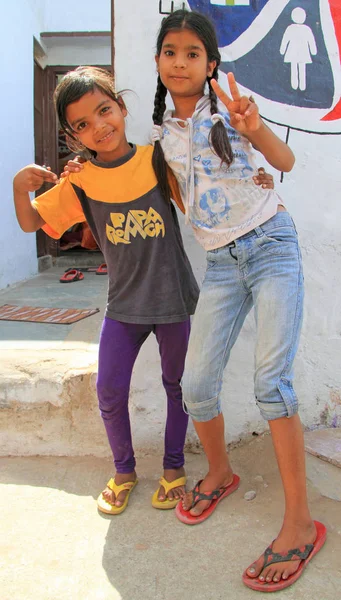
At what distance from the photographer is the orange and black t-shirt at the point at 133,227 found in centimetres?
183

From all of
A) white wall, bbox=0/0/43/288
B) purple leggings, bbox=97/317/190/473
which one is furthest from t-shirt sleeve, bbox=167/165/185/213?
white wall, bbox=0/0/43/288

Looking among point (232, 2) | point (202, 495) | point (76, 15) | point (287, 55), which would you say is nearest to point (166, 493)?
point (202, 495)

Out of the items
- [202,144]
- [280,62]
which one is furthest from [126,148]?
[280,62]

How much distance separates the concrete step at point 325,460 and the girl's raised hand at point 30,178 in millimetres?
1443

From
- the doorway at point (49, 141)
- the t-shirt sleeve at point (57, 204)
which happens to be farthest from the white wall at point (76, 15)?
the t-shirt sleeve at point (57, 204)

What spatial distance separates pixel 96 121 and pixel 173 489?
135 cm

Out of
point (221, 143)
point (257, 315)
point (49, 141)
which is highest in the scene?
point (221, 143)

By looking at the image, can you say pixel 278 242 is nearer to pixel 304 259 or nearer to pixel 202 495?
pixel 304 259

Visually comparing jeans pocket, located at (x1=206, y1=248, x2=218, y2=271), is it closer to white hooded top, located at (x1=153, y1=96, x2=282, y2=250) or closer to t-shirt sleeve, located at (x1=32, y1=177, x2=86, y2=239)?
white hooded top, located at (x1=153, y1=96, x2=282, y2=250)

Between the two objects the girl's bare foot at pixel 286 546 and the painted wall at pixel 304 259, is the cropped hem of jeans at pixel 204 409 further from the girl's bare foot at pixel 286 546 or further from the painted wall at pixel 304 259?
the painted wall at pixel 304 259

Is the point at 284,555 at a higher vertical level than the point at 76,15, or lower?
lower

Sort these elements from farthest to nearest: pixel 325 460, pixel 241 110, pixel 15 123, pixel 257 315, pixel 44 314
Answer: pixel 15 123 → pixel 44 314 → pixel 325 460 → pixel 257 315 → pixel 241 110

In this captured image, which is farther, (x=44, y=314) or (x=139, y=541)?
(x=44, y=314)

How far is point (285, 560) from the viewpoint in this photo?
157 cm
